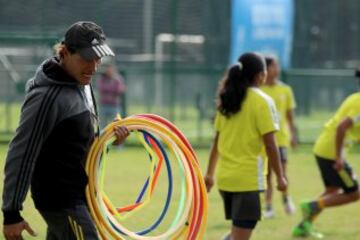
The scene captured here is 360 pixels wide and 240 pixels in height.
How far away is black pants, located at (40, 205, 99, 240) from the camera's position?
5.50 m

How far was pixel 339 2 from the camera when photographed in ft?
81.1

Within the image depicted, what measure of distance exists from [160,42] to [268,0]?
3.14 m

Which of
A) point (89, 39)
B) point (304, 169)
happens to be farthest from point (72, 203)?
point (304, 169)

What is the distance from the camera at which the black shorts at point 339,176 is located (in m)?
10.1

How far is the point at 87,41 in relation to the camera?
538cm

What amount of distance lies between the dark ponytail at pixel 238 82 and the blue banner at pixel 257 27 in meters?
12.0

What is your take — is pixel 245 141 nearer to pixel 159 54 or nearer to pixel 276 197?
pixel 276 197

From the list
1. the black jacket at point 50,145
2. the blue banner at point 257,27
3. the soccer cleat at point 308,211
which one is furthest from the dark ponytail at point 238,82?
the blue banner at point 257,27

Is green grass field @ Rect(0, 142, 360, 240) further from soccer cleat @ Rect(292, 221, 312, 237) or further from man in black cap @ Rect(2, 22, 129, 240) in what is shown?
man in black cap @ Rect(2, 22, 129, 240)

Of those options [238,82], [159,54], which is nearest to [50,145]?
[238,82]

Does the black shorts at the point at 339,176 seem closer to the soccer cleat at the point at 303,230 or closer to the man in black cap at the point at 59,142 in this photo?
the soccer cleat at the point at 303,230

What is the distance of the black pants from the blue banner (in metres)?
14.4

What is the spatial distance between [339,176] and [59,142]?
5204 mm

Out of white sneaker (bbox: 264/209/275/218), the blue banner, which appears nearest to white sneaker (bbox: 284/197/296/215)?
white sneaker (bbox: 264/209/275/218)
